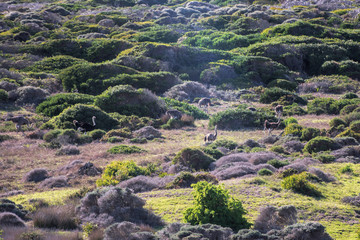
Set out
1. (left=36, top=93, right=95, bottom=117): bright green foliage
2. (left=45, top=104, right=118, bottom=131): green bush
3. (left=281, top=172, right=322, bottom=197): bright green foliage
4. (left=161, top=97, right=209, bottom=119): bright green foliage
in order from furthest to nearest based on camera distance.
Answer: (left=161, top=97, right=209, bottom=119): bright green foliage → (left=36, top=93, right=95, bottom=117): bright green foliage → (left=45, top=104, right=118, bottom=131): green bush → (left=281, top=172, right=322, bottom=197): bright green foliage

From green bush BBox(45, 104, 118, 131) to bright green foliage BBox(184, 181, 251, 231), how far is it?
15415 mm

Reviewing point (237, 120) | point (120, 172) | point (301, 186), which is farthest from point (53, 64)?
point (301, 186)

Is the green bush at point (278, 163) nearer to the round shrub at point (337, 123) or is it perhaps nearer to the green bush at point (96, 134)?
the round shrub at point (337, 123)

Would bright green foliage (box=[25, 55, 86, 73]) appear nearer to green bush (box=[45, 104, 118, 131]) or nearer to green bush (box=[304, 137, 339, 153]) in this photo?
green bush (box=[45, 104, 118, 131])

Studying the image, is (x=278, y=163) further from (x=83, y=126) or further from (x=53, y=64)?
(x=53, y=64)

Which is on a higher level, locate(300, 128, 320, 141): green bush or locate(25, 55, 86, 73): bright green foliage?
locate(300, 128, 320, 141): green bush

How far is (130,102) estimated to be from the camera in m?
28.3

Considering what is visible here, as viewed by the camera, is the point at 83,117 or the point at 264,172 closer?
the point at 264,172

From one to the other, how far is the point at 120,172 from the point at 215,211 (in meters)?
5.47

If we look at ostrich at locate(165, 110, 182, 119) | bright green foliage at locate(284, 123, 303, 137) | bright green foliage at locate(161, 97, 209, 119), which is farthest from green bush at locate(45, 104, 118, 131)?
bright green foliage at locate(284, 123, 303, 137)

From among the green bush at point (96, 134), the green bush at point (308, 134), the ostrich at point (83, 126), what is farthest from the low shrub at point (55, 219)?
the green bush at point (308, 134)

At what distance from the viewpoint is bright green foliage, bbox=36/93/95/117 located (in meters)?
26.5

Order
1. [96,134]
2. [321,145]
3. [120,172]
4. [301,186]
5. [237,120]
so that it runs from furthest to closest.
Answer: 1. [237,120]
2. [96,134]
3. [321,145]
4. [120,172]
5. [301,186]

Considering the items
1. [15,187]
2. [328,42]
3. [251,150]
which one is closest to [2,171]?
[15,187]
